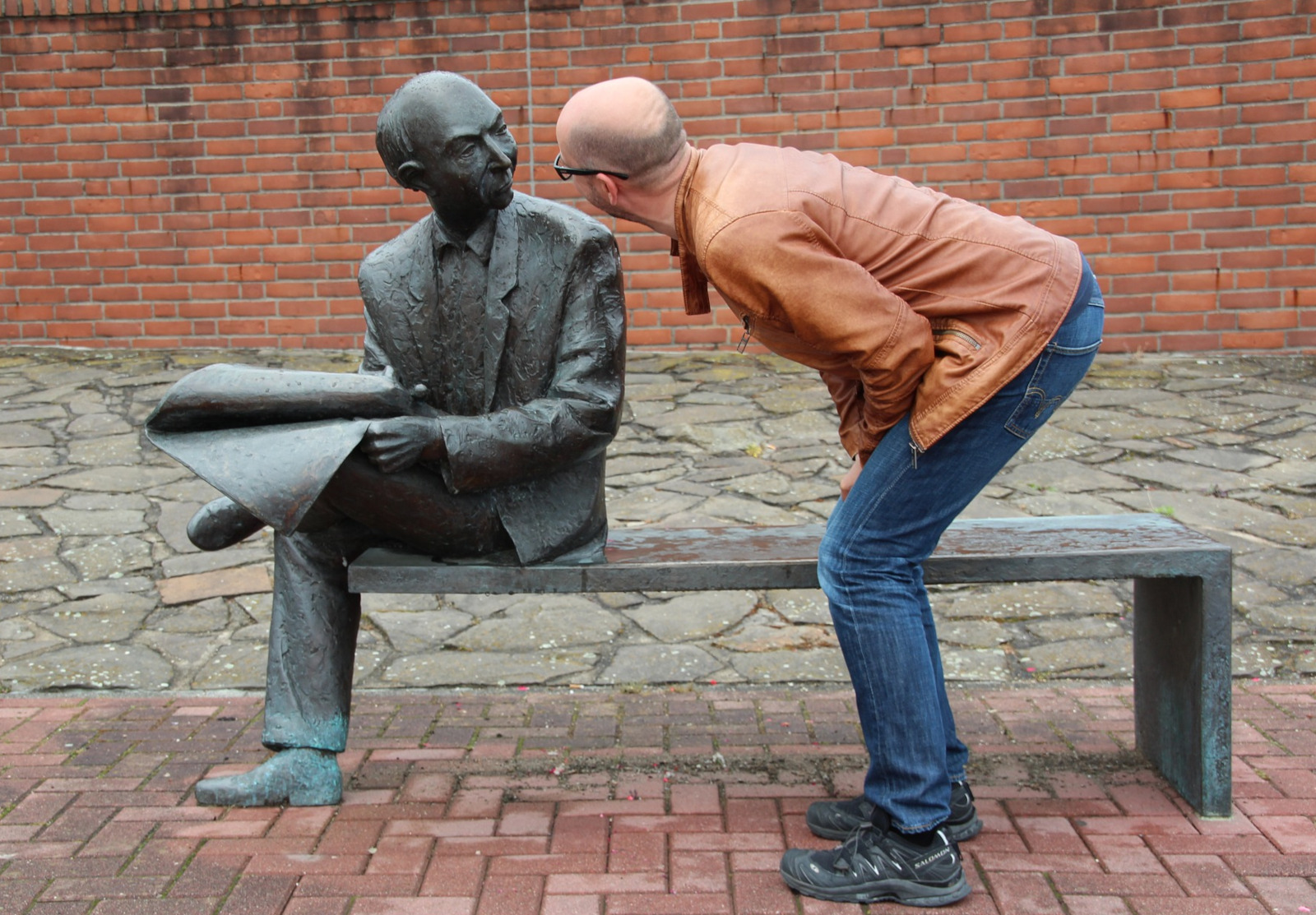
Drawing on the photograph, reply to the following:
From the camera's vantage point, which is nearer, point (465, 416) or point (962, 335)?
point (962, 335)

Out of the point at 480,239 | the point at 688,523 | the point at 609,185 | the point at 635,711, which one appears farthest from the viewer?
the point at 688,523

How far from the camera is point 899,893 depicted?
8.18 feet

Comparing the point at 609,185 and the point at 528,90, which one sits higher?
the point at 528,90

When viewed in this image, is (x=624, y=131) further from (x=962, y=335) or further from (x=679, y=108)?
(x=679, y=108)

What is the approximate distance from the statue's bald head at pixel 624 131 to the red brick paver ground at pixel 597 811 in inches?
58.2

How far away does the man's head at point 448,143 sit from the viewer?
277cm

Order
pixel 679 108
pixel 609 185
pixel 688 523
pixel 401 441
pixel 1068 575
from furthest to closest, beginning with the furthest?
pixel 679 108 < pixel 688 523 < pixel 1068 575 < pixel 401 441 < pixel 609 185

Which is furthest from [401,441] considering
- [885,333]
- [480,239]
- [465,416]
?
[885,333]

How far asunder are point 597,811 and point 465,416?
1.01m

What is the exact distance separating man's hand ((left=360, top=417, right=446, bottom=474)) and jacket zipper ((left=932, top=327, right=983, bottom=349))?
3.72ft

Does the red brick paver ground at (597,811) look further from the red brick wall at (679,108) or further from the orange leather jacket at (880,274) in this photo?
the red brick wall at (679,108)

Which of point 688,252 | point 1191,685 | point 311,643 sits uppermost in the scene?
point 688,252

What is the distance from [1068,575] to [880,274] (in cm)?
95

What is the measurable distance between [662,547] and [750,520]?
222cm
